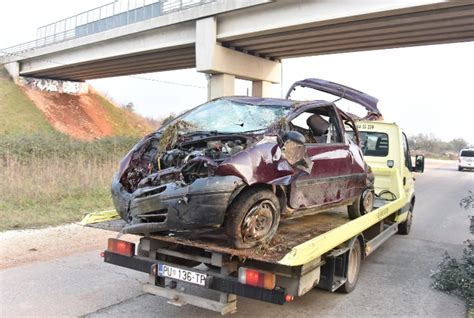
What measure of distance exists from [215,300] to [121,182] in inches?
63.0

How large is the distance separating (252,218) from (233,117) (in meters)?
1.43

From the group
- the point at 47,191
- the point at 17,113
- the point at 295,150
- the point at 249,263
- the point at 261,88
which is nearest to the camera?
the point at 249,263

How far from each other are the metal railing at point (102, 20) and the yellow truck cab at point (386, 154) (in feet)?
54.1

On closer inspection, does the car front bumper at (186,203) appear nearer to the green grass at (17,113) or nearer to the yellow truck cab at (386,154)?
the yellow truck cab at (386,154)

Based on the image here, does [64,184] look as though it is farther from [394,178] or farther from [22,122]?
[22,122]

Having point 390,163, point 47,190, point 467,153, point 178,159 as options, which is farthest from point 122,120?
point 178,159

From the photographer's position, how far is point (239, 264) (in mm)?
3971

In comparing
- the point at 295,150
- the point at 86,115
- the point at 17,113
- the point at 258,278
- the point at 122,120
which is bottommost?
Result: the point at 258,278

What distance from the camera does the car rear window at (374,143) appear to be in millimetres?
8469

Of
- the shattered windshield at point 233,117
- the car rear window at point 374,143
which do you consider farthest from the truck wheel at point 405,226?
the shattered windshield at point 233,117

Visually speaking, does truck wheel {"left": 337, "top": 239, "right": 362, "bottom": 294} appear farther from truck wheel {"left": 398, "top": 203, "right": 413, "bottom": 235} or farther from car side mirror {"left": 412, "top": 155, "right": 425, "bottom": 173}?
car side mirror {"left": 412, "top": 155, "right": 425, "bottom": 173}

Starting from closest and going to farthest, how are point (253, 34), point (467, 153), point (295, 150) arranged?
point (295, 150), point (253, 34), point (467, 153)

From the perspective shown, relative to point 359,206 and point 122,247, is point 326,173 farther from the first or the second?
point 122,247

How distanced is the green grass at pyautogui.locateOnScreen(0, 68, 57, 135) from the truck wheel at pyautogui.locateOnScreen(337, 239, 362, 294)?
31.1 m
